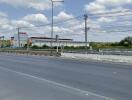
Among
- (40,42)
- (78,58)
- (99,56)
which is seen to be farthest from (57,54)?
(40,42)

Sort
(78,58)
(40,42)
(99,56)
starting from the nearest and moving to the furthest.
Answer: (99,56), (78,58), (40,42)

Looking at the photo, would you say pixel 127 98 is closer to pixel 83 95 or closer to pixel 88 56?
pixel 83 95

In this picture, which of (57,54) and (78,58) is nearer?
(78,58)

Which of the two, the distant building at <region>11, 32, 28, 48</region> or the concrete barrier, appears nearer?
the concrete barrier

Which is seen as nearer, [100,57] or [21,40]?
[100,57]

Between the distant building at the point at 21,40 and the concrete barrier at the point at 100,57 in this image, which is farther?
the distant building at the point at 21,40

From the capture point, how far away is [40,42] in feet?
578

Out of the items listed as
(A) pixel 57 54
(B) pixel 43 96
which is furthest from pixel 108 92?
(A) pixel 57 54

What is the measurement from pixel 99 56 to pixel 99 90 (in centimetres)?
3238

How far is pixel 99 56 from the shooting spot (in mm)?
45594

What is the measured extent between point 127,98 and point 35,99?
2.87 m

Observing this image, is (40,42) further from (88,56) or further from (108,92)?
(108,92)

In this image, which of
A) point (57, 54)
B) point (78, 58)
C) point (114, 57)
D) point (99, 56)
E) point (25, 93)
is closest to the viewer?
point (25, 93)

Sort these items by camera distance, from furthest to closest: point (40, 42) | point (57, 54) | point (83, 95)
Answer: point (40, 42) < point (57, 54) < point (83, 95)
